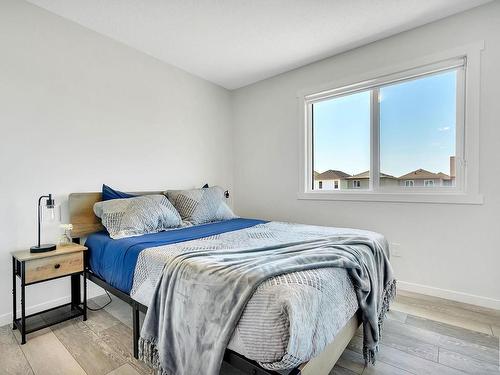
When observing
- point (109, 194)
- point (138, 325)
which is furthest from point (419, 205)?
point (109, 194)

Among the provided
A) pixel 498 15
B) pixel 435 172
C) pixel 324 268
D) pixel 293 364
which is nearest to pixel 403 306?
pixel 435 172

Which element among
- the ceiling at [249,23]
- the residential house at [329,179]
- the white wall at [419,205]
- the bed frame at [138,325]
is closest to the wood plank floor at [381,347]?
the bed frame at [138,325]

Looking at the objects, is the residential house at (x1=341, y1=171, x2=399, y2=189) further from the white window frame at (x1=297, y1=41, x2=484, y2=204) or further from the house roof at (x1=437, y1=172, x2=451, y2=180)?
the house roof at (x1=437, y1=172, x2=451, y2=180)

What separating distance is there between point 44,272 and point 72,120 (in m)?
1.37

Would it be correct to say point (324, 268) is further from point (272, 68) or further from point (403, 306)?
point (272, 68)

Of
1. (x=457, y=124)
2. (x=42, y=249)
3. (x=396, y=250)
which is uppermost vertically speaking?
(x=457, y=124)

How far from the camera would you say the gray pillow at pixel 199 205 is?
9.17 feet

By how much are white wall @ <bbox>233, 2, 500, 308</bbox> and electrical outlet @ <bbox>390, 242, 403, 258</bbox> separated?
37 mm

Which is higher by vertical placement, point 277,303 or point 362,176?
point 362,176

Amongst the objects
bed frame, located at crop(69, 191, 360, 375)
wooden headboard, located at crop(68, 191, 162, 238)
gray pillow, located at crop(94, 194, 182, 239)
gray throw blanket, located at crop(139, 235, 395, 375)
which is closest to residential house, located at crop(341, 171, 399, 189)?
gray throw blanket, located at crop(139, 235, 395, 375)

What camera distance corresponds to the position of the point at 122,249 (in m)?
1.87

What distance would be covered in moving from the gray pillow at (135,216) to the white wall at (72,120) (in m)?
0.46

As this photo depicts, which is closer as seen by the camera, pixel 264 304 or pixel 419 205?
pixel 264 304

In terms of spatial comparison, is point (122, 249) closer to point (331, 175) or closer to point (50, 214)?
point (50, 214)
